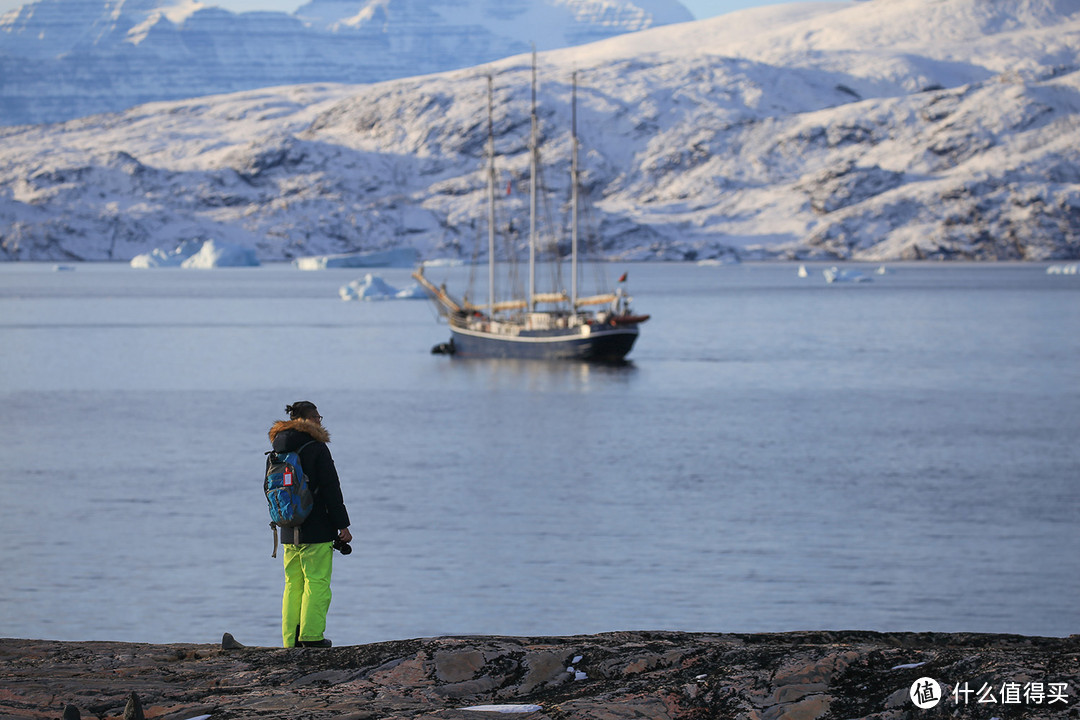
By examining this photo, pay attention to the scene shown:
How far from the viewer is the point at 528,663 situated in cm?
750

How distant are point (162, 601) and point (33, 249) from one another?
195615 millimetres

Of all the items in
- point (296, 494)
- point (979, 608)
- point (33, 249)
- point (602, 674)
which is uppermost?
point (33, 249)

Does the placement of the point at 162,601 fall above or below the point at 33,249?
below

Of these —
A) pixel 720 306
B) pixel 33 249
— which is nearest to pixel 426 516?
pixel 720 306

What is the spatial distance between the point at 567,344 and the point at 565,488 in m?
28.3

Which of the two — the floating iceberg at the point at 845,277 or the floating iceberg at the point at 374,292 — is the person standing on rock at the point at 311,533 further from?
the floating iceberg at the point at 845,277

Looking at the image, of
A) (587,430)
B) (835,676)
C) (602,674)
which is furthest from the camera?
(587,430)

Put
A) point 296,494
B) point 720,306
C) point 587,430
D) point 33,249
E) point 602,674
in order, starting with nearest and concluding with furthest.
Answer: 1. point 602,674
2. point 296,494
3. point 587,430
4. point 720,306
5. point 33,249

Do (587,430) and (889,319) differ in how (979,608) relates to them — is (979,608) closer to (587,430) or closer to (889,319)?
(587,430)

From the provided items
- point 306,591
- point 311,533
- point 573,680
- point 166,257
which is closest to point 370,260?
point 166,257

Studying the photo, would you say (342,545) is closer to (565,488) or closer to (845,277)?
(565,488)

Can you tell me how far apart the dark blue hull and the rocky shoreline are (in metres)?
45.8

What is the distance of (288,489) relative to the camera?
8.30m

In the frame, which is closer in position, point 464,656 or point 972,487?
point 464,656
